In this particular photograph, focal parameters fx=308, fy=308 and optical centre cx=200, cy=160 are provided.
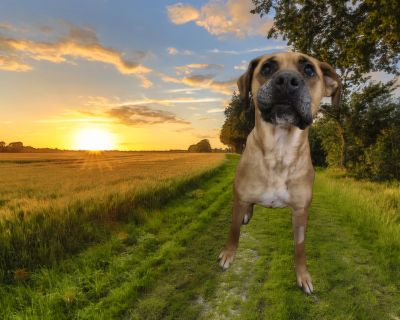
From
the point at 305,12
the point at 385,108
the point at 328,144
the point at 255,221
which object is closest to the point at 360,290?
the point at 255,221

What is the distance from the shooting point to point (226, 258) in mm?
5281

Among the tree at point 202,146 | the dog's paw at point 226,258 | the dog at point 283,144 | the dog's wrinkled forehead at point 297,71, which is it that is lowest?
the dog's paw at point 226,258

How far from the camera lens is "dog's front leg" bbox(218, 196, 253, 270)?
196 inches

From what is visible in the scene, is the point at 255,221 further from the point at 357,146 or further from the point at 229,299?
the point at 357,146

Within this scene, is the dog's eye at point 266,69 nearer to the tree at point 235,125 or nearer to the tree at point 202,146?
the tree at point 235,125

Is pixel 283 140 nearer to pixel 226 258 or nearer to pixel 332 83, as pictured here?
pixel 332 83

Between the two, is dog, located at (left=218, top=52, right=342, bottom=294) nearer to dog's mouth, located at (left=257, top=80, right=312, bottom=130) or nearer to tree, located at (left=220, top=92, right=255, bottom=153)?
dog's mouth, located at (left=257, top=80, right=312, bottom=130)

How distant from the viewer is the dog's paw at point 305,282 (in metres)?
4.42

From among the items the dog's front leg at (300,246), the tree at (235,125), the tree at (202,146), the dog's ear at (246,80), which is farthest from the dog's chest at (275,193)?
the tree at (202,146)

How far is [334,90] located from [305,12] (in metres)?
9.69

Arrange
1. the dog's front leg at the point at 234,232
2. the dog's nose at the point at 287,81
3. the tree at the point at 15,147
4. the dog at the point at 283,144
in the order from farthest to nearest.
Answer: the tree at the point at 15,147
the dog's front leg at the point at 234,232
the dog at the point at 283,144
the dog's nose at the point at 287,81

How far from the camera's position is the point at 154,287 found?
4594 mm

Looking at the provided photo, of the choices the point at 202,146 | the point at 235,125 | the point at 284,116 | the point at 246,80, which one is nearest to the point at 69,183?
the point at 246,80

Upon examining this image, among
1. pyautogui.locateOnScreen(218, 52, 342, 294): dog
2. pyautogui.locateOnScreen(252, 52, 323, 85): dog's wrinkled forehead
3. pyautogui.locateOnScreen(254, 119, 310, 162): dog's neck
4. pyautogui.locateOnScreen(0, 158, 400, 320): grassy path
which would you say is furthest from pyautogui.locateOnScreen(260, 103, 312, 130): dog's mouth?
pyautogui.locateOnScreen(0, 158, 400, 320): grassy path
